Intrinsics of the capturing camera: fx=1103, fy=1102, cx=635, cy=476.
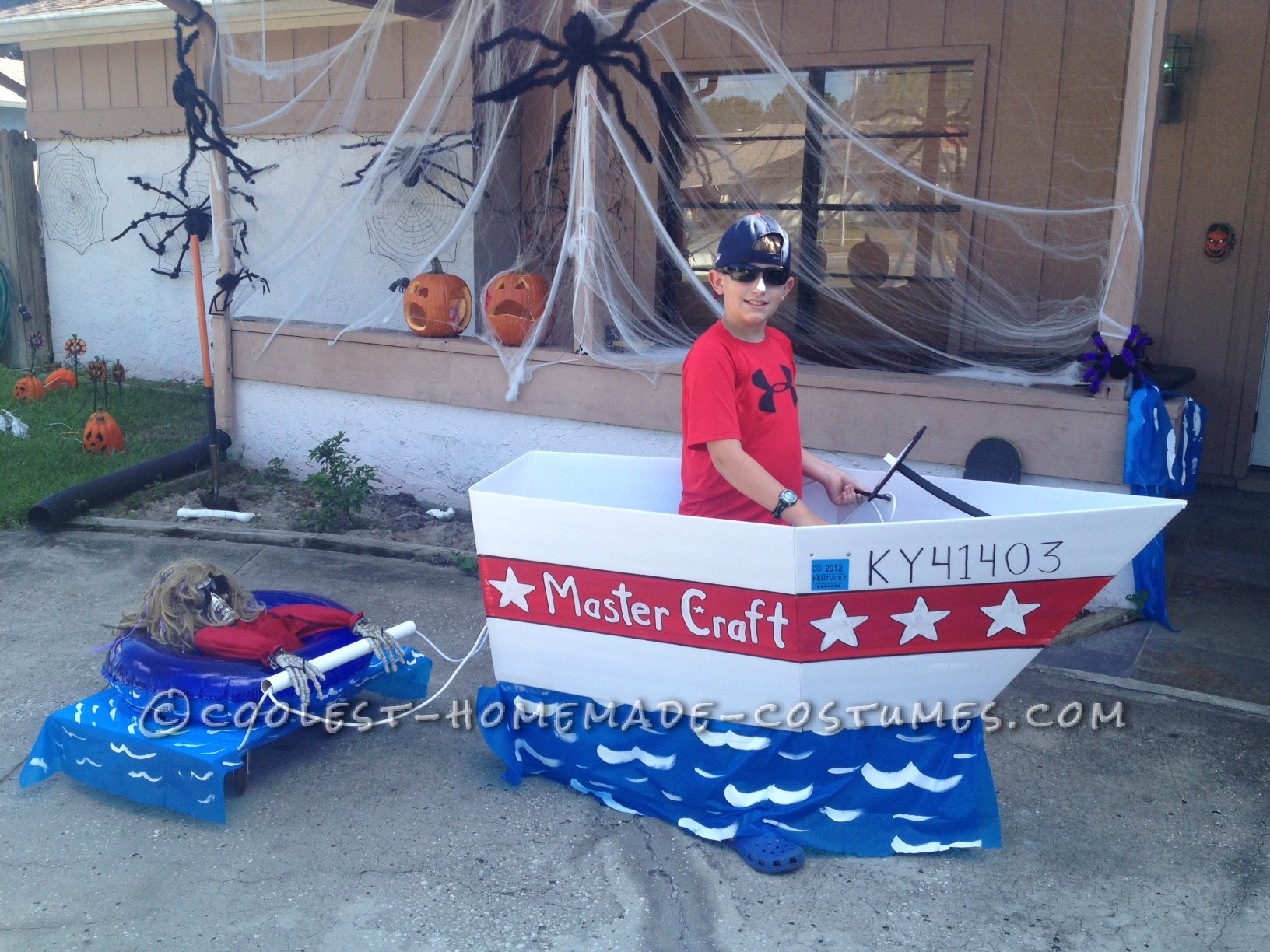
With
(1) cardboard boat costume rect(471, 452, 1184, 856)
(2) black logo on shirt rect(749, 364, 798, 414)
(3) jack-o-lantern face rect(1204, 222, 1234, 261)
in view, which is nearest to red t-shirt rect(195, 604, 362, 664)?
(1) cardboard boat costume rect(471, 452, 1184, 856)

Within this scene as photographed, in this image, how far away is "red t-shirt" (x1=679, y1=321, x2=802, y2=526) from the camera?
10.2ft

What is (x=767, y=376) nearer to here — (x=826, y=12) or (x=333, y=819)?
(x=333, y=819)

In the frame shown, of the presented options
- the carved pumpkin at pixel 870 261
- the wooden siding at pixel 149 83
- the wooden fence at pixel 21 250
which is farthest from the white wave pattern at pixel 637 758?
the wooden fence at pixel 21 250

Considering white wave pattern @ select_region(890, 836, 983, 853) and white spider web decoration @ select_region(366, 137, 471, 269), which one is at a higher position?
white spider web decoration @ select_region(366, 137, 471, 269)

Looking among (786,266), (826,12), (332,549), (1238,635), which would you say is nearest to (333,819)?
(786,266)

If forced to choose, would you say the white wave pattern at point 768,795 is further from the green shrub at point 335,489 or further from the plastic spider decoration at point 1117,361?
the green shrub at point 335,489

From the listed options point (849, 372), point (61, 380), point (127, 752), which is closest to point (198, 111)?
point (61, 380)

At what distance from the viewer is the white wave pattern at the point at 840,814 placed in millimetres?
3264

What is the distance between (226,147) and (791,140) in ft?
11.4

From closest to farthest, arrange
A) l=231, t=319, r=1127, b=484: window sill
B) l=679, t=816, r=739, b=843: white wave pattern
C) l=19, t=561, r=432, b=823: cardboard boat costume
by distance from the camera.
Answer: l=679, t=816, r=739, b=843: white wave pattern, l=19, t=561, r=432, b=823: cardboard boat costume, l=231, t=319, r=1127, b=484: window sill

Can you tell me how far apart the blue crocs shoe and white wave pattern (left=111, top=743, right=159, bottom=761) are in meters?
1.83

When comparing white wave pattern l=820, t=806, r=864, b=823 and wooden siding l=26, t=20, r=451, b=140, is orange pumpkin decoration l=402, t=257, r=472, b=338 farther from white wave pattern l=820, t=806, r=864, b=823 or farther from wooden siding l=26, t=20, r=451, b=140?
white wave pattern l=820, t=806, r=864, b=823

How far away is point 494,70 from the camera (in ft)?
19.9

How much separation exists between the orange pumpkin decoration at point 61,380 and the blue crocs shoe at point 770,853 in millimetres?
7768
